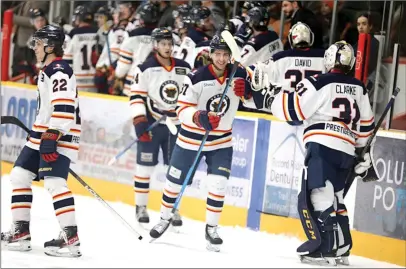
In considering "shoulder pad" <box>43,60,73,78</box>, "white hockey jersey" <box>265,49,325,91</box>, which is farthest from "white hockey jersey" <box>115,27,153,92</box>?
"shoulder pad" <box>43,60,73,78</box>

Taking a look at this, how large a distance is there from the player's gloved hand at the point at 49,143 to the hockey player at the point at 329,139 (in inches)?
60.5

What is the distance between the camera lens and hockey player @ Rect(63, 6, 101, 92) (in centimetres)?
952

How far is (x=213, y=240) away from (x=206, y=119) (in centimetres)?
89

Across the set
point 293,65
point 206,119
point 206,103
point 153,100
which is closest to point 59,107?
point 206,119

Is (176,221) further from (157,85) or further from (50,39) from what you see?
(50,39)

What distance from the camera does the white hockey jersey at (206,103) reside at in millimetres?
5984

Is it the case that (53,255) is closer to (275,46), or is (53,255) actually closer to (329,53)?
(329,53)

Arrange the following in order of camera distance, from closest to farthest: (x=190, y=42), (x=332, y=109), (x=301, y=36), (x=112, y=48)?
(x=332, y=109) < (x=301, y=36) < (x=190, y=42) < (x=112, y=48)

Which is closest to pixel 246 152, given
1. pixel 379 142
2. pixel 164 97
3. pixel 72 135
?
pixel 164 97

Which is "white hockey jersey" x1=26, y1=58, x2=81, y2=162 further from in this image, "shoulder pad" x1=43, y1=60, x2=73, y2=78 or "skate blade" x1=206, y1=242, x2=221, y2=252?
"skate blade" x1=206, y1=242, x2=221, y2=252

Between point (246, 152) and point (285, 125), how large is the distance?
0.51m

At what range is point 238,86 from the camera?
19.6 ft

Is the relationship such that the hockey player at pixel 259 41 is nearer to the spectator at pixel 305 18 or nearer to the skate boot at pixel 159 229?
the spectator at pixel 305 18

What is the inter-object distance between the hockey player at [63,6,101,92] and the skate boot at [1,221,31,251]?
4336 mm
